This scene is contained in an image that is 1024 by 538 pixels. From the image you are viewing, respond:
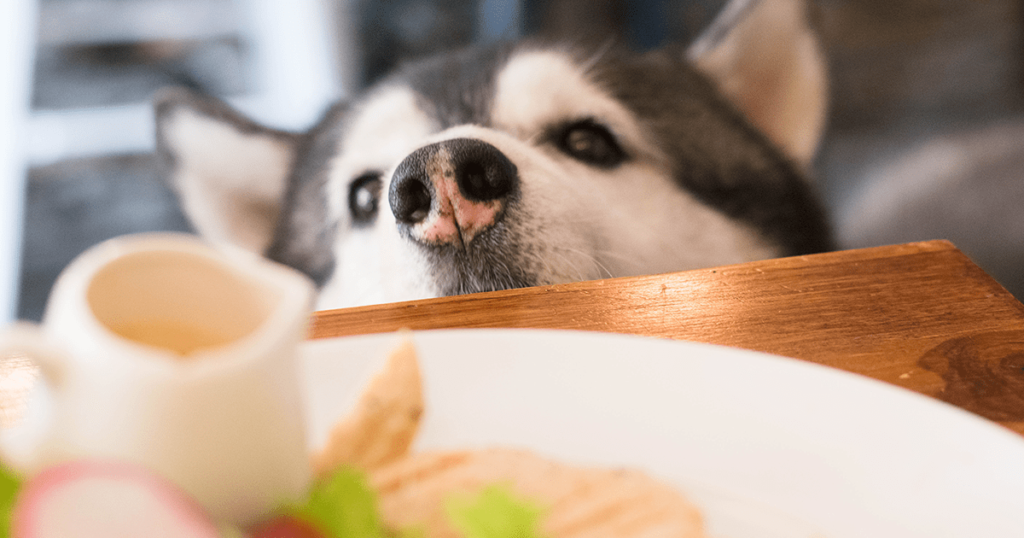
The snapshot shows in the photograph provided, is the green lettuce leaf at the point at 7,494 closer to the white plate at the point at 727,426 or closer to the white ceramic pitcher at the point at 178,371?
the white ceramic pitcher at the point at 178,371

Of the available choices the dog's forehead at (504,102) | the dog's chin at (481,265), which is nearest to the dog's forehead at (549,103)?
the dog's forehead at (504,102)

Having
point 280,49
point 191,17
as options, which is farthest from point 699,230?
point 191,17

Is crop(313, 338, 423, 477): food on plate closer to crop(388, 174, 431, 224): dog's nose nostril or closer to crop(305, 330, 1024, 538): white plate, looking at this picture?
crop(305, 330, 1024, 538): white plate

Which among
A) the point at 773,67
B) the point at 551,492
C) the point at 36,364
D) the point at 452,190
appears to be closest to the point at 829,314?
the point at 551,492

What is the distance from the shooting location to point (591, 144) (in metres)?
1.10

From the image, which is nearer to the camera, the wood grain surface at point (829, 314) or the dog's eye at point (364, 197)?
the wood grain surface at point (829, 314)

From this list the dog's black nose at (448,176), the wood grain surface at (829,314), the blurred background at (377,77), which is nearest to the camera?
the wood grain surface at (829,314)

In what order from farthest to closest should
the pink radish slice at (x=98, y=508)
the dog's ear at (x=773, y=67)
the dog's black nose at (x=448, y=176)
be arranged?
the dog's ear at (x=773, y=67) → the dog's black nose at (x=448, y=176) → the pink radish slice at (x=98, y=508)

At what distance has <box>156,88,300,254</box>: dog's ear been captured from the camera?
4.18ft

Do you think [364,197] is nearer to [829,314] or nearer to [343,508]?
[829,314]

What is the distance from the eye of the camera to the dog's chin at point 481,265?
828mm

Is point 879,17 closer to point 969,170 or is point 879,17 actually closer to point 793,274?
point 969,170

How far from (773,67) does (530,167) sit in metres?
0.65

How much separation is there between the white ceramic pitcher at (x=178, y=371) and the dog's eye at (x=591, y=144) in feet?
2.85
